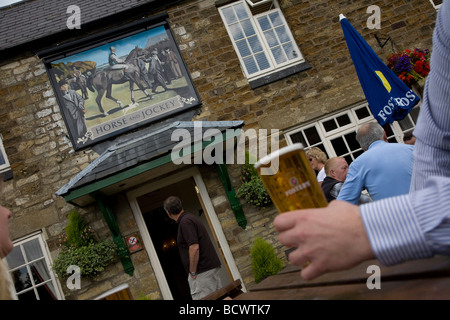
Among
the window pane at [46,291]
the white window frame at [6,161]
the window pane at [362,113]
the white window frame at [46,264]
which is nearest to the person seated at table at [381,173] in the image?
the window pane at [362,113]

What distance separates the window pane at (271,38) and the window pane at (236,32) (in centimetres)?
52

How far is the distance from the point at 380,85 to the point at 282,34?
334 cm

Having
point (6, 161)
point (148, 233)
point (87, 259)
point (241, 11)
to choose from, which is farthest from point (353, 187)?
point (6, 161)

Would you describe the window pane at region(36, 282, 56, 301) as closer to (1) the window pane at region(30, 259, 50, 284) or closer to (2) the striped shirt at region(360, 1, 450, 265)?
(1) the window pane at region(30, 259, 50, 284)

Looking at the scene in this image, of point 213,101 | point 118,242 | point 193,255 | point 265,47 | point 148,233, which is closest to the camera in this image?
point 193,255

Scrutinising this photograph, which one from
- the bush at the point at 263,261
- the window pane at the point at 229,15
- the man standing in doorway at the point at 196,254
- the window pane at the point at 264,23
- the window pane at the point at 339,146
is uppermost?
the window pane at the point at 229,15

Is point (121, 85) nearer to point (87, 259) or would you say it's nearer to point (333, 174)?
point (87, 259)

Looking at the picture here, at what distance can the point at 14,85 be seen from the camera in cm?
652

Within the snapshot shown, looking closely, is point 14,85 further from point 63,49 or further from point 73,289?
point 73,289

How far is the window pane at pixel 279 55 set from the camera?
6922mm

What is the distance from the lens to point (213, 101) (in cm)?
656

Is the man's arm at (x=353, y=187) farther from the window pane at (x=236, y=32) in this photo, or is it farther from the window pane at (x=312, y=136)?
the window pane at (x=236, y=32)

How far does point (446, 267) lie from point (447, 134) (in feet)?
1.25
